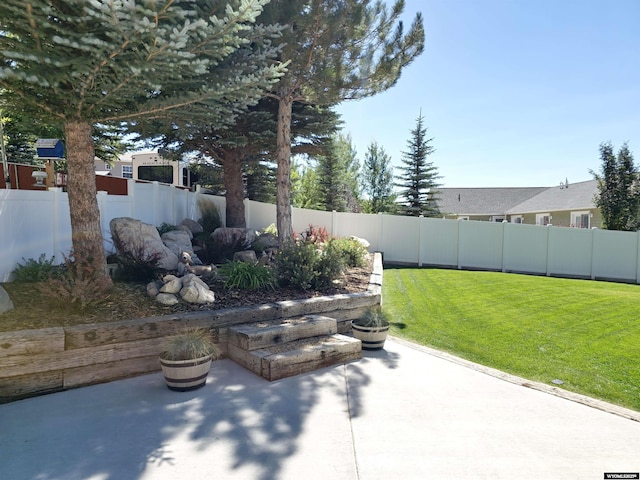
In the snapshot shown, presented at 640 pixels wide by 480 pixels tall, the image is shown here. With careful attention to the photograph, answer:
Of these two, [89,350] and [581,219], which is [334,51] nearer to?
[89,350]

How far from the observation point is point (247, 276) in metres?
5.79

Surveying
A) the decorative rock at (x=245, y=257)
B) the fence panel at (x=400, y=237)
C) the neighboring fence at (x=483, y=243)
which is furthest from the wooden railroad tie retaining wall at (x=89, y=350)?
the fence panel at (x=400, y=237)

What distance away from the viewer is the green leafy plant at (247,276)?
5.71 meters

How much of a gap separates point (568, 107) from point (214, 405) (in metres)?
15.7

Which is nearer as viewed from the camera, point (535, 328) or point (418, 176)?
point (535, 328)

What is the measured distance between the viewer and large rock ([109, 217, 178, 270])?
585cm

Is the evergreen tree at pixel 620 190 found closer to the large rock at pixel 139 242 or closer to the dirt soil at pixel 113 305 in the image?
the dirt soil at pixel 113 305

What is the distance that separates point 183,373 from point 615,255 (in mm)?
14853

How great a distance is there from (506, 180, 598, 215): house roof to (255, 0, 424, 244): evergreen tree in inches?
658

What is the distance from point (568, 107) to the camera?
13812mm

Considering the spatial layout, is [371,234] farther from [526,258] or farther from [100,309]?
[100,309]

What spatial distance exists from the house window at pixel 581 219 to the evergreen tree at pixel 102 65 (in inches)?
845

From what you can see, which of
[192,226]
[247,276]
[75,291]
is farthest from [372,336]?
[192,226]

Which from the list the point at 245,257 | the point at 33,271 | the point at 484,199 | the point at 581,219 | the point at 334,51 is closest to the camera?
the point at 33,271
